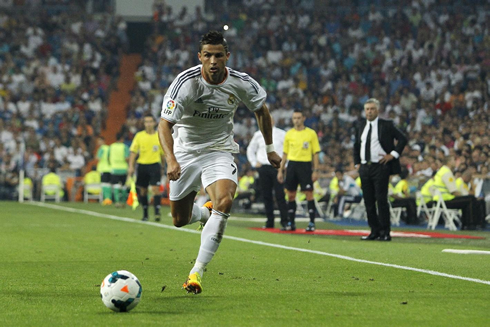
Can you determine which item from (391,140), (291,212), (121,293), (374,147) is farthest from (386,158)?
(121,293)

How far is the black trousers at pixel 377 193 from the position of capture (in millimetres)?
14430

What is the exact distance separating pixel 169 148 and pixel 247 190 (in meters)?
17.8

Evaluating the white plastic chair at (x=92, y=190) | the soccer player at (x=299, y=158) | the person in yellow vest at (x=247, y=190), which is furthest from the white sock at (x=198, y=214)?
the white plastic chair at (x=92, y=190)

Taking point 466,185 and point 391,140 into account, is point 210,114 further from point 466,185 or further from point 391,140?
point 466,185

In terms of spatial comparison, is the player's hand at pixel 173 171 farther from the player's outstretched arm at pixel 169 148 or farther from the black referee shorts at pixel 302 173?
the black referee shorts at pixel 302 173

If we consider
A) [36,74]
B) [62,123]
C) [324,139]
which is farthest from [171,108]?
[36,74]

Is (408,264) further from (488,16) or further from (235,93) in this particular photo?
(488,16)

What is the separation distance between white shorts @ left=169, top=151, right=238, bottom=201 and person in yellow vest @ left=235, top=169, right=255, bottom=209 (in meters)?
16.2

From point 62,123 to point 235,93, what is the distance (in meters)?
25.9

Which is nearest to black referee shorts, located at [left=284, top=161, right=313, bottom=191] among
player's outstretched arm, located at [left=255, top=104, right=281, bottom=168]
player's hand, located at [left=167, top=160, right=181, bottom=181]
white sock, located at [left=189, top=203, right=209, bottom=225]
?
white sock, located at [left=189, top=203, right=209, bottom=225]

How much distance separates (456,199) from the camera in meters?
18.3

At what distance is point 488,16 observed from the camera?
34.2 metres

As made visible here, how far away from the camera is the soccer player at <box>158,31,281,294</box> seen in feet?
25.1

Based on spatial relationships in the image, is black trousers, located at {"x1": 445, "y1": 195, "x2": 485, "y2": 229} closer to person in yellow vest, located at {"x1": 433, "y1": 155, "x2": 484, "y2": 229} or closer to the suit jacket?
person in yellow vest, located at {"x1": 433, "y1": 155, "x2": 484, "y2": 229}
